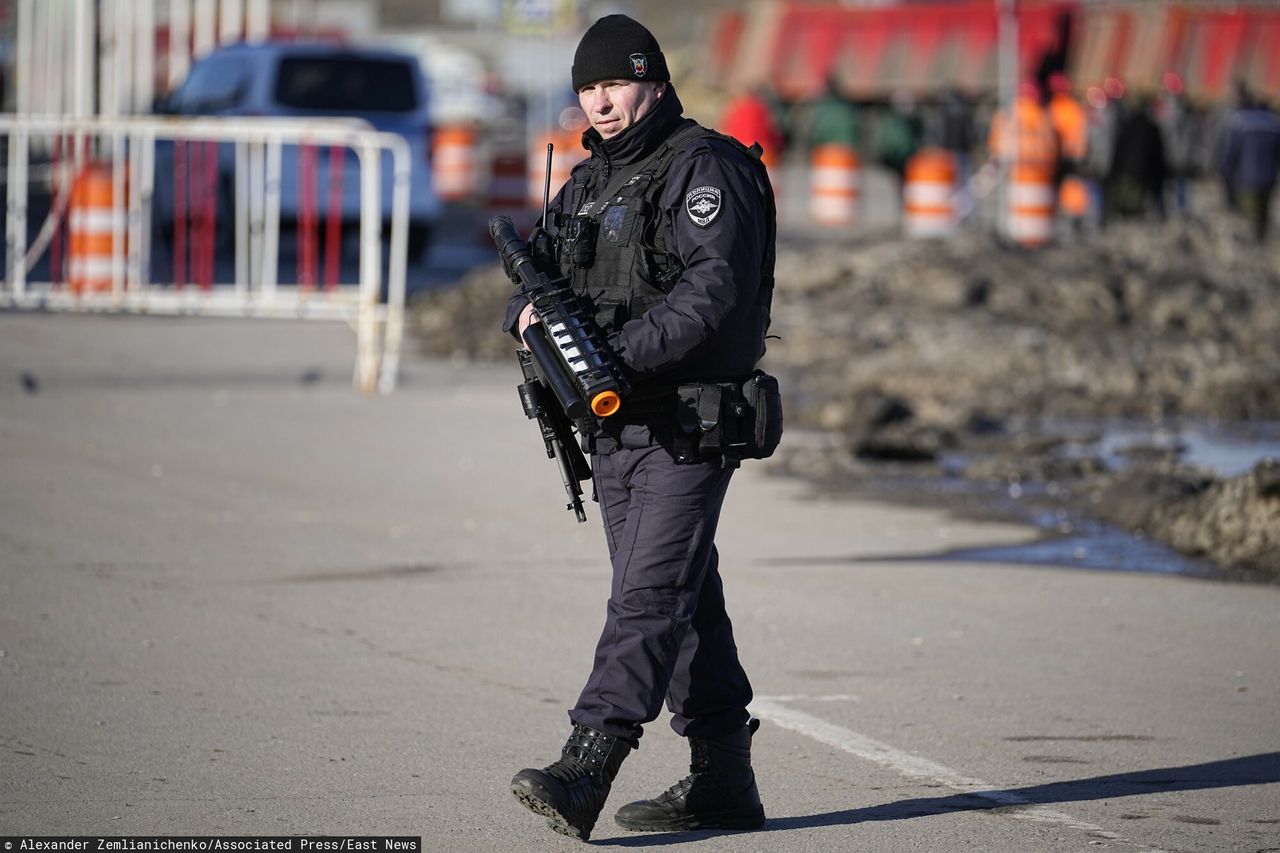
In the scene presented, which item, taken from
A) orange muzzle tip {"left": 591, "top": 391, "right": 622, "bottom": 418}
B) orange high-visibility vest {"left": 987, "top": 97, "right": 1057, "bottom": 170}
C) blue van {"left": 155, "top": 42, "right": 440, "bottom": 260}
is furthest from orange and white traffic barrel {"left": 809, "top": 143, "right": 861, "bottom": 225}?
orange muzzle tip {"left": 591, "top": 391, "right": 622, "bottom": 418}

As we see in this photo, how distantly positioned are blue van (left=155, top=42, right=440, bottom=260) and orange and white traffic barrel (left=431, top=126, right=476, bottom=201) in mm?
7877

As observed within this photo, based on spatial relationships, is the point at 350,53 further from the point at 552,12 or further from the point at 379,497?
the point at 379,497

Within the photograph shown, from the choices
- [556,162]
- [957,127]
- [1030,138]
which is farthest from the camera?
[957,127]

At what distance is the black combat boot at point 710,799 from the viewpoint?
15.0 feet

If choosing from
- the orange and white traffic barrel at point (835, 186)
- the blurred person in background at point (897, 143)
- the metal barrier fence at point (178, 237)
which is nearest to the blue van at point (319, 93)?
the metal barrier fence at point (178, 237)

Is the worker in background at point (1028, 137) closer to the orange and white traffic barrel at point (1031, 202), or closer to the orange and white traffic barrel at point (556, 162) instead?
the orange and white traffic barrel at point (1031, 202)

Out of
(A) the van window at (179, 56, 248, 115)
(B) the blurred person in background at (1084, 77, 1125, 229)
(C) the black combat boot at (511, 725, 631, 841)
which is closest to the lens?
(C) the black combat boot at (511, 725, 631, 841)

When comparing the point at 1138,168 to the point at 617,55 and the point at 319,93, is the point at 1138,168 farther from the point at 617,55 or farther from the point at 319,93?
the point at 617,55

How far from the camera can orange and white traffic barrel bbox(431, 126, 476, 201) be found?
2688 centimetres

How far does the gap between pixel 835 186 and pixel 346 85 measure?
8.46 meters

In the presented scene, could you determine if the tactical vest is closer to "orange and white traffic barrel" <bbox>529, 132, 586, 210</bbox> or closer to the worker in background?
"orange and white traffic barrel" <bbox>529, 132, 586, 210</bbox>

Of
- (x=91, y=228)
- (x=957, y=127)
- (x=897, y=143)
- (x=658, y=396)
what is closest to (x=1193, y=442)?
(x=91, y=228)

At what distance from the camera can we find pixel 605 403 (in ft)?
14.0

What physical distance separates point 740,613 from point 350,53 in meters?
12.4
